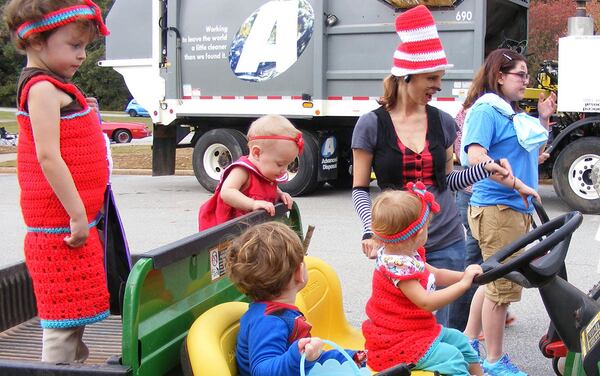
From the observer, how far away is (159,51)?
12.6m

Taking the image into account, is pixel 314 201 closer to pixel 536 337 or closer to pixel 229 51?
pixel 229 51

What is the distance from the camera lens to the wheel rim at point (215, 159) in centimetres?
1251

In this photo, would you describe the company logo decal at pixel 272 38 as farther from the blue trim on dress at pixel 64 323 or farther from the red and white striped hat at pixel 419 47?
the blue trim on dress at pixel 64 323

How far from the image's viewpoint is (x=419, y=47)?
3.54 m

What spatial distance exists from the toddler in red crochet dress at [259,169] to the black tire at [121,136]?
79.9 ft

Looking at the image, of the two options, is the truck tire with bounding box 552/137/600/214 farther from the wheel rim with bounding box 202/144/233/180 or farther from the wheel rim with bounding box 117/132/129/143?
the wheel rim with bounding box 117/132/129/143

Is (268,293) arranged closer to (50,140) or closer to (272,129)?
(50,140)

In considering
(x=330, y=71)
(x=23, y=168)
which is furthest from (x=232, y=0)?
(x=23, y=168)

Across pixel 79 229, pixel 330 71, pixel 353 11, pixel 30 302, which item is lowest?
pixel 30 302

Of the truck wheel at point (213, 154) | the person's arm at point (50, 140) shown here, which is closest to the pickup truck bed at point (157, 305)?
the person's arm at point (50, 140)

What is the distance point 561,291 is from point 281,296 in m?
0.98

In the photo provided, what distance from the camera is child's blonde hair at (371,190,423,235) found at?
2.92 m

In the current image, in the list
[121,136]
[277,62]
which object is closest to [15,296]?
[277,62]

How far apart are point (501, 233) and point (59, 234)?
2473 mm
